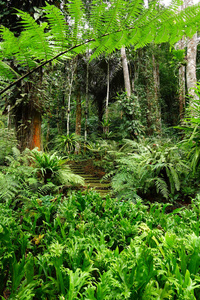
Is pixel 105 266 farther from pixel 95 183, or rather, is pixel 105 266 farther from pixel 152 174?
pixel 95 183

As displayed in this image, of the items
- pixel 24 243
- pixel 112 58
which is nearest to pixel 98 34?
pixel 24 243

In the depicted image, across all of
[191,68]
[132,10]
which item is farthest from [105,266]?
[191,68]

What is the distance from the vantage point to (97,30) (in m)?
1.17

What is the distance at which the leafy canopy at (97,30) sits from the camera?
1.05 m

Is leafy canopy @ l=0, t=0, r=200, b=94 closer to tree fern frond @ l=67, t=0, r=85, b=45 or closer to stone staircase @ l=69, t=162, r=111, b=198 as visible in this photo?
tree fern frond @ l=67, t=0, r=85, b=45

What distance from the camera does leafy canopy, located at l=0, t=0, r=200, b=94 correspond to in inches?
41.5

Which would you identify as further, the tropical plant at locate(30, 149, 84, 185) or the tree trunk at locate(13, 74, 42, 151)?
the tree trunk at locate(13, 74, 42, 151)

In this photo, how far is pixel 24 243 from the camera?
59.7 inches

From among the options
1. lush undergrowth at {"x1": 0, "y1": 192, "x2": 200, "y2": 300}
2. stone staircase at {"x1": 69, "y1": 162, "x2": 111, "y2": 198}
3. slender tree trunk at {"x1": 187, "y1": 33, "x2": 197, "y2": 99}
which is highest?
slender tree trunk at {"x1": 187, "y1": 33, "x2": 197, "y2": 99}

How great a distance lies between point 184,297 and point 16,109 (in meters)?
4.10

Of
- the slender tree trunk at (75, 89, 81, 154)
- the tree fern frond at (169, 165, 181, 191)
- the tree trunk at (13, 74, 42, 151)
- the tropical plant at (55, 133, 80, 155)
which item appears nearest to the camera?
the tree fern frond at (169, 165, 181, 191)

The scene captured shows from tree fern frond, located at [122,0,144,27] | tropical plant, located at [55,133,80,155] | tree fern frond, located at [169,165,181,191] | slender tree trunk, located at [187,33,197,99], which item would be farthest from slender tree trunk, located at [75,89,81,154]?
tree fern frond, located at [122,0,144,27]

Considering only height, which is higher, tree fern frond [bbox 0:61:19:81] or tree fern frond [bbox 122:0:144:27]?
tree fern frond [bbox 122:0:144:27]

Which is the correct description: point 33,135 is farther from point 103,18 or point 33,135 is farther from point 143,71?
point 143,71
